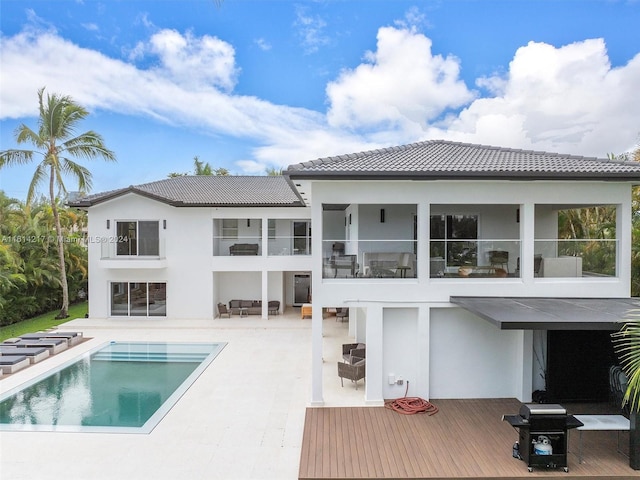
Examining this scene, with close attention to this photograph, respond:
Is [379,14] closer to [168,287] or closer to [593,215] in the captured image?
[593,215]

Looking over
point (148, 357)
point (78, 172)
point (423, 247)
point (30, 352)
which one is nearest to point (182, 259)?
point (148, 357)

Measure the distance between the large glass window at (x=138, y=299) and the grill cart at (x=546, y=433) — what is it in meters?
19.0

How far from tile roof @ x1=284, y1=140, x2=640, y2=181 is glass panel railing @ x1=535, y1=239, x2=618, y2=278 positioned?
188cm

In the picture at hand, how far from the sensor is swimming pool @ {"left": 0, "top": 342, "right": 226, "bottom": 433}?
382 inches

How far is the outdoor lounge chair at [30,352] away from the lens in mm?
14318

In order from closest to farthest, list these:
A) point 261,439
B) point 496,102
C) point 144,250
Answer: point 261,439 → point 144,250 → point 496,102

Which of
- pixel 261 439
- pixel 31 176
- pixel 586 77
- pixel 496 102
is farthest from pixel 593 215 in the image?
pixel 31 176

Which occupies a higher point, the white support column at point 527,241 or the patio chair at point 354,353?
the white support column at point 527,241

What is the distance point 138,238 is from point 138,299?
3.43 metres

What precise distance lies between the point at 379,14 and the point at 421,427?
25.3m

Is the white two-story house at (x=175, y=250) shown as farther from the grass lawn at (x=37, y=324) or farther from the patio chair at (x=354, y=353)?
the patio chair at (x=354, y=353)

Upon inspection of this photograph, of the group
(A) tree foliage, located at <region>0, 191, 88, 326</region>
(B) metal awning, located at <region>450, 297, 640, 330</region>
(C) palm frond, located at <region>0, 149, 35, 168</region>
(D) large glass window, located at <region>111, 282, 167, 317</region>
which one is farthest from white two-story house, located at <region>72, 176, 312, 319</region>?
(B) metal awning, located at <region>450, 297, 640, 330</region>

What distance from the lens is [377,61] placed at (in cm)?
3039

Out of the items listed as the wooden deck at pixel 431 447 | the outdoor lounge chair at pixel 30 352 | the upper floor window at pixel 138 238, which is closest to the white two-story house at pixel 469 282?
the wooden deck at pixel 431 447
